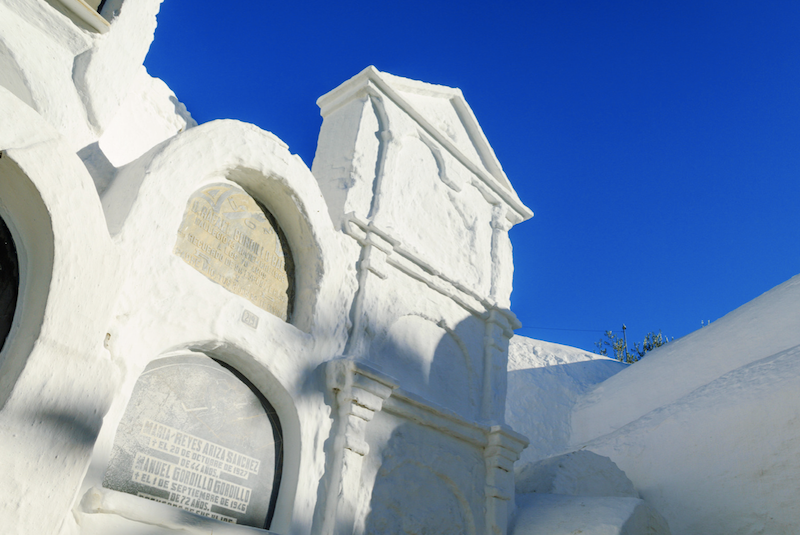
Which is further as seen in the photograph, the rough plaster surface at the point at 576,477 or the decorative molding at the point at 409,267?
the rough plaster surface at the point at 576,477

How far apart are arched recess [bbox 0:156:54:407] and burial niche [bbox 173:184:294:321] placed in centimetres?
100

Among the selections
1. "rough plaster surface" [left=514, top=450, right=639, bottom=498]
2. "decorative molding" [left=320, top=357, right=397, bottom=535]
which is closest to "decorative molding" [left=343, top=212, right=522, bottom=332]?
"decorative molding" [left=320, top=357, right=397, bottom=535]

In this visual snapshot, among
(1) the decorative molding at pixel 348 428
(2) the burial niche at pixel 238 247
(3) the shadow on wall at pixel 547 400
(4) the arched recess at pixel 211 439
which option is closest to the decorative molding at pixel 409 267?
(2) the burial niche at pixel 238 247

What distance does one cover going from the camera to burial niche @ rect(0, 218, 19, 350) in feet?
9.16

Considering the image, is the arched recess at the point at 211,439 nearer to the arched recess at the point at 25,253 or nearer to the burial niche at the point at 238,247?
the burial niche at the point at 238,247

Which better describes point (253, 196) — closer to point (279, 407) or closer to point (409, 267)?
point (279, 407)

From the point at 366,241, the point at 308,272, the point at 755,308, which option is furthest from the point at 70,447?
the point at 755,308

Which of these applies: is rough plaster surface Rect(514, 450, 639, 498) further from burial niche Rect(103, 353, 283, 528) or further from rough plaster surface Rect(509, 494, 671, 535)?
burial niche Rect(103, 353, 283, 528)

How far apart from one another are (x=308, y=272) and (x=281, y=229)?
0.41 meters

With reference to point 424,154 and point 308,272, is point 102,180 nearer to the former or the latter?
point 308,272

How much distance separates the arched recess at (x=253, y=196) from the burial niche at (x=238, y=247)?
0.09 meters

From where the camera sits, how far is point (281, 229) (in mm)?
4738

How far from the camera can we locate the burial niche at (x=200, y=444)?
3.31 metres

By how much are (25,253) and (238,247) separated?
153 cm
